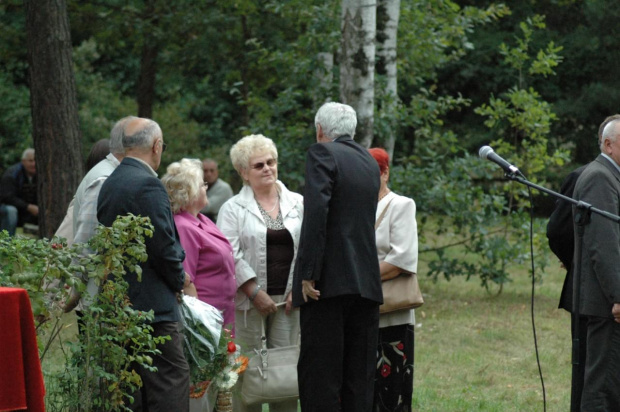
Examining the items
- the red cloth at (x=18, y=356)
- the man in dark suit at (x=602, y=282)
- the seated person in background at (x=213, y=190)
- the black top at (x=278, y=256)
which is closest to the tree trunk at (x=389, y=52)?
the seated person in background at (x=213, y=190)

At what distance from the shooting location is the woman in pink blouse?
599 centimetres

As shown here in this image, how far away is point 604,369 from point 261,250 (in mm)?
2220

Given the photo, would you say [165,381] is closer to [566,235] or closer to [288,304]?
[288,304]

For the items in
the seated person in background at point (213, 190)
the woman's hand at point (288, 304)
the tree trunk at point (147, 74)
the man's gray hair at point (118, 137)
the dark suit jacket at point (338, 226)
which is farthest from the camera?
the tree trunk at point (147, 74)

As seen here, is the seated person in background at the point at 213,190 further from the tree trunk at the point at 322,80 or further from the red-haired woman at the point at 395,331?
the red-haired woman at the point at 395,331

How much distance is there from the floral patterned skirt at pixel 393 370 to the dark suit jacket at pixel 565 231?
3.49 ft

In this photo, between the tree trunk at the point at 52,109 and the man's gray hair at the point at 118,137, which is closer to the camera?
the man's gray hair at the point at 118,137

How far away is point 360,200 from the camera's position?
5582 mm

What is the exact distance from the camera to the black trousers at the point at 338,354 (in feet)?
18.2

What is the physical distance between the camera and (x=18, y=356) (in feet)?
13.6

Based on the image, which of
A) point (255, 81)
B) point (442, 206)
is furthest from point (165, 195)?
point (255, 81)

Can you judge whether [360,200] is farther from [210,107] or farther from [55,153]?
[210,107]

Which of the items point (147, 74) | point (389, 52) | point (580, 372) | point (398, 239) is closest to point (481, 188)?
point (389, 52)

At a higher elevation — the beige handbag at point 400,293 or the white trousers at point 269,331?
the beige handbag at point 400,293
